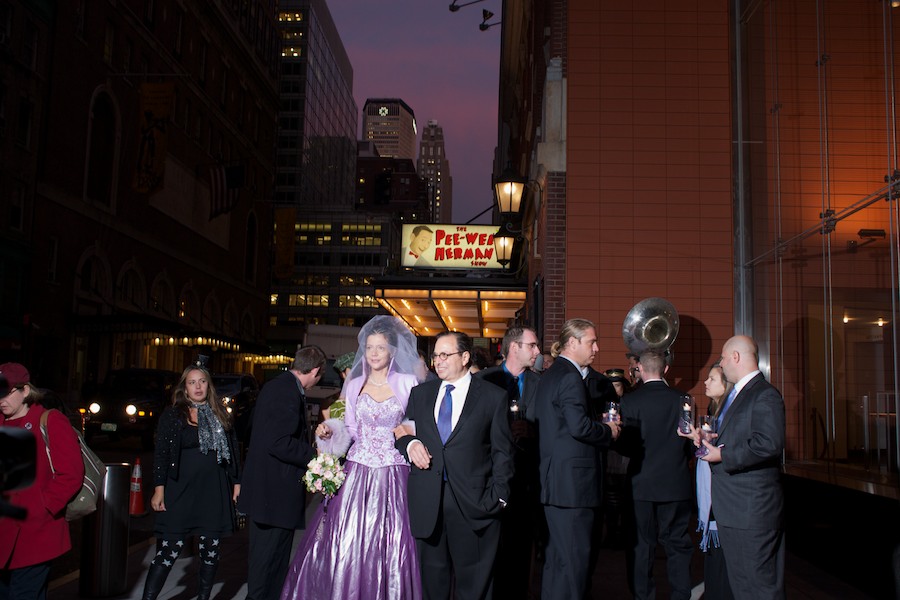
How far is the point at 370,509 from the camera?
6168 mm

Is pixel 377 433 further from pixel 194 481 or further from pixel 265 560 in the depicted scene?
pixel 194 481

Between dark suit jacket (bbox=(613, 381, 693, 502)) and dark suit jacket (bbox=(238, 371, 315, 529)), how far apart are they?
9.65 ft

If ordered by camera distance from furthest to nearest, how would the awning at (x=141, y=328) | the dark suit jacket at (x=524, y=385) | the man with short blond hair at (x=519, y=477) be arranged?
the awning at (x=141, y=328)
the dark suit jacket at (x=524, y=385)
the man with short blond hair at (x=519, y=477)

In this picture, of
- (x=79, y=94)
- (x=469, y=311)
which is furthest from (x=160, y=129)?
(x=469, y=311)

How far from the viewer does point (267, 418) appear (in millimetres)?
6047

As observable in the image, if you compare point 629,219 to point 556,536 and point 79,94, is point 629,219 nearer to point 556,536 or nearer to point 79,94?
point 556,536

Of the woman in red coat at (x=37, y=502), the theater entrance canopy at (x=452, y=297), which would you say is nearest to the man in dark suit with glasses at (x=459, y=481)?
the woman in red coat at (x=37, y=502)

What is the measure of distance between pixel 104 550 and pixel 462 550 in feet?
11.4

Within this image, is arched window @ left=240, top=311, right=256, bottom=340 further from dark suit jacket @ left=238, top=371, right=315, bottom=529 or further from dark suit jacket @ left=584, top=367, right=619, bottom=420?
dark suit jacket @ left=238, top=371, right=315, bottom=529

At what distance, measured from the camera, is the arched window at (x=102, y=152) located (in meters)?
38.4

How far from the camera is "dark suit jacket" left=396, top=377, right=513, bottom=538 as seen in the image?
542 centimetres

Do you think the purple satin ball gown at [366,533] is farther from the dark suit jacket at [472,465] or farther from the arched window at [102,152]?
the arched window at [102,152]

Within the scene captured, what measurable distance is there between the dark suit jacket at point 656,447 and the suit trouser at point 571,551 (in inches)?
50.2

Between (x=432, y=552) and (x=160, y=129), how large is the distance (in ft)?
120
